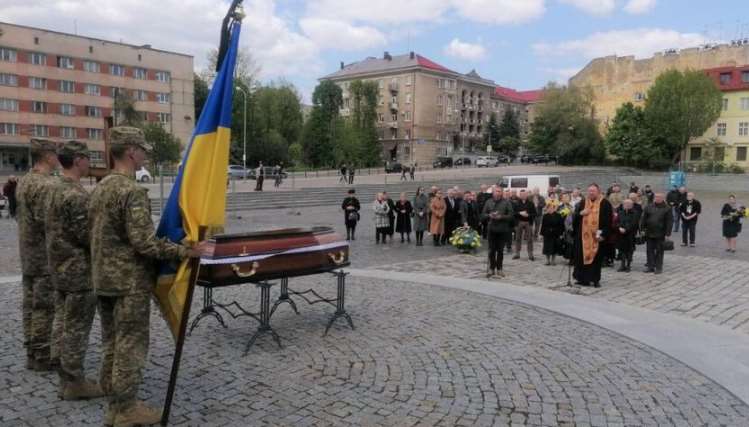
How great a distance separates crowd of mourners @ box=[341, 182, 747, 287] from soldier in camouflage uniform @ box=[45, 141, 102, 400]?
8448 millimetres

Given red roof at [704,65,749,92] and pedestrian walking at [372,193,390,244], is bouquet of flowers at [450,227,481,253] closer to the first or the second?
pedestrian walking at [372,193,390,244]

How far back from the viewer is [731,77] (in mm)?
69188

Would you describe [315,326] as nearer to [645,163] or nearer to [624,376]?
[624,376]

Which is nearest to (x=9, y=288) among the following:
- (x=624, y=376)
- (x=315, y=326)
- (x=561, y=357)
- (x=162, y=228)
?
(x=315, y=326)

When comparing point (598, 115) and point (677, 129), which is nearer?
point (677, 129)

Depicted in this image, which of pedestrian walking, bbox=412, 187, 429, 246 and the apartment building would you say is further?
the apartment building

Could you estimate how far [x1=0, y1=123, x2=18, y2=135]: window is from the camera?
6419 cm

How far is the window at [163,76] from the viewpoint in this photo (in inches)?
2972

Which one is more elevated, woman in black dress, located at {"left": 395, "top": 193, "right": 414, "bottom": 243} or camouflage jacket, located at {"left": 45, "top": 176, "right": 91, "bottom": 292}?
camouflage jacket, located at {"left": 45, "top": 176, "right": 91, "bottom": 292}

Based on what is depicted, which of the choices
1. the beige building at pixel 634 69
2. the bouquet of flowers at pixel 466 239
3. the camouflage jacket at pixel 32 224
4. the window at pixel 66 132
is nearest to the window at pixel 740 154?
the beige building at pixel 634 69

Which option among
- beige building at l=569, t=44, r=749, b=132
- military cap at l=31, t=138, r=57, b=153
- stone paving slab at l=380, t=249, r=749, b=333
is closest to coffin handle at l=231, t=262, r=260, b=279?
military cap at l=31, t=138, r=57, b=153

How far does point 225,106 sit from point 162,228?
112 centimetres

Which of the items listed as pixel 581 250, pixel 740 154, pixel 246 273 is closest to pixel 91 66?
pixel 581 250

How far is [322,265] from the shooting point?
6996mm
